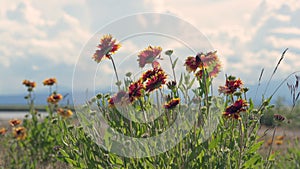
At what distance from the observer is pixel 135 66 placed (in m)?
2.95

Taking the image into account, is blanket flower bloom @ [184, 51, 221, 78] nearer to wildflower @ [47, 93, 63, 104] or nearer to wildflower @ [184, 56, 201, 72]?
wildflower @ [184, 56, 201, 72]

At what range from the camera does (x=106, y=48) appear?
9.77 feet

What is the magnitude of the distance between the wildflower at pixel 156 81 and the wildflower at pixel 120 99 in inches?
5.9

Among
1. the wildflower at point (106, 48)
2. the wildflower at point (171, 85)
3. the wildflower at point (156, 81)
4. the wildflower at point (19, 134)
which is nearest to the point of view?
the wildflower at point (156, 81)

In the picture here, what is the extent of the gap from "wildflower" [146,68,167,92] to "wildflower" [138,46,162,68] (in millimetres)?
211

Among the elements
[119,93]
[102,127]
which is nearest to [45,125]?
[102,127]

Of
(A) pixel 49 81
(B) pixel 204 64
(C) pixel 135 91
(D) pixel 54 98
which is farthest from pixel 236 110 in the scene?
(A) pixel 49 81

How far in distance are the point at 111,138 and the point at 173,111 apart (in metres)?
0.43

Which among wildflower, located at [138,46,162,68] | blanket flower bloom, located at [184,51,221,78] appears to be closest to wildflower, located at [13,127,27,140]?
wildflower, located at [138,46,162,68]

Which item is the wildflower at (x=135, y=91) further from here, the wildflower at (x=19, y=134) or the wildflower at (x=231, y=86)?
the wildflower at (x=19, y=134)

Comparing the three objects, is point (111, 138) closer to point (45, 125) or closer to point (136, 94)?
point (136, 94)

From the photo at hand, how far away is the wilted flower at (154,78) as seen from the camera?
2639 mm

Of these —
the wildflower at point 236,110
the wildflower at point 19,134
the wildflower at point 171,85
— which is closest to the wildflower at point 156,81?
the wildflower at point 171,85

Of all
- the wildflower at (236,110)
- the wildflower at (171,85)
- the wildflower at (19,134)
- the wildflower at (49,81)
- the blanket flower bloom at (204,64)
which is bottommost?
the wildflower at (19,134)
